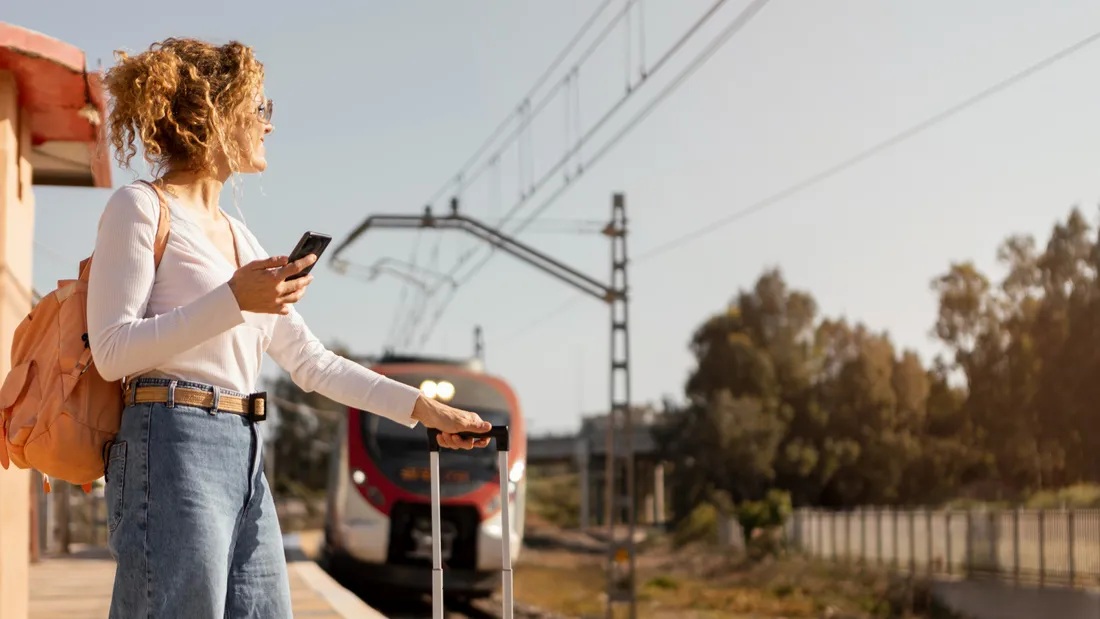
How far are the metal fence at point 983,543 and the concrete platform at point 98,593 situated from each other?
47.2 ft

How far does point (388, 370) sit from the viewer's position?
15930 mm

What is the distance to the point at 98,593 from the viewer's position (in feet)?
37.8

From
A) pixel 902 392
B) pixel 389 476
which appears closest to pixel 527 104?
pixel 389 476

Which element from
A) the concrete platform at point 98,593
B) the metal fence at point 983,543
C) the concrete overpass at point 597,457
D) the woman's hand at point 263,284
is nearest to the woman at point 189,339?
the woman's hand at point 263,284

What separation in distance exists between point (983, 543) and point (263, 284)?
27.1 m

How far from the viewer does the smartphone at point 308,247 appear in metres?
2.31

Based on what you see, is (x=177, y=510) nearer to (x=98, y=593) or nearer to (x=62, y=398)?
(x=62, y=398)

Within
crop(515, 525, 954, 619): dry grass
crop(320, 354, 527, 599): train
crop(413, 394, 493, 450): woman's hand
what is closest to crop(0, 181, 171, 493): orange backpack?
crop(413, 394, 493, 450): woman's hand

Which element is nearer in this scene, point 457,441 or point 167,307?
point 167,307

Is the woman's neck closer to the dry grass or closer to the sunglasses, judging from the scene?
the sunglasses

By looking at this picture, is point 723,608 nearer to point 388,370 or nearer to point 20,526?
point 388,370

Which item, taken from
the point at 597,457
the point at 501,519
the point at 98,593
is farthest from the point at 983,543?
the point at 597,457

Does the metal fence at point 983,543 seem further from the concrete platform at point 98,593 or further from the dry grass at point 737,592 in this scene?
the concrete platform at point 98,593

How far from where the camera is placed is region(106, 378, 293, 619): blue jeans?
228cm
